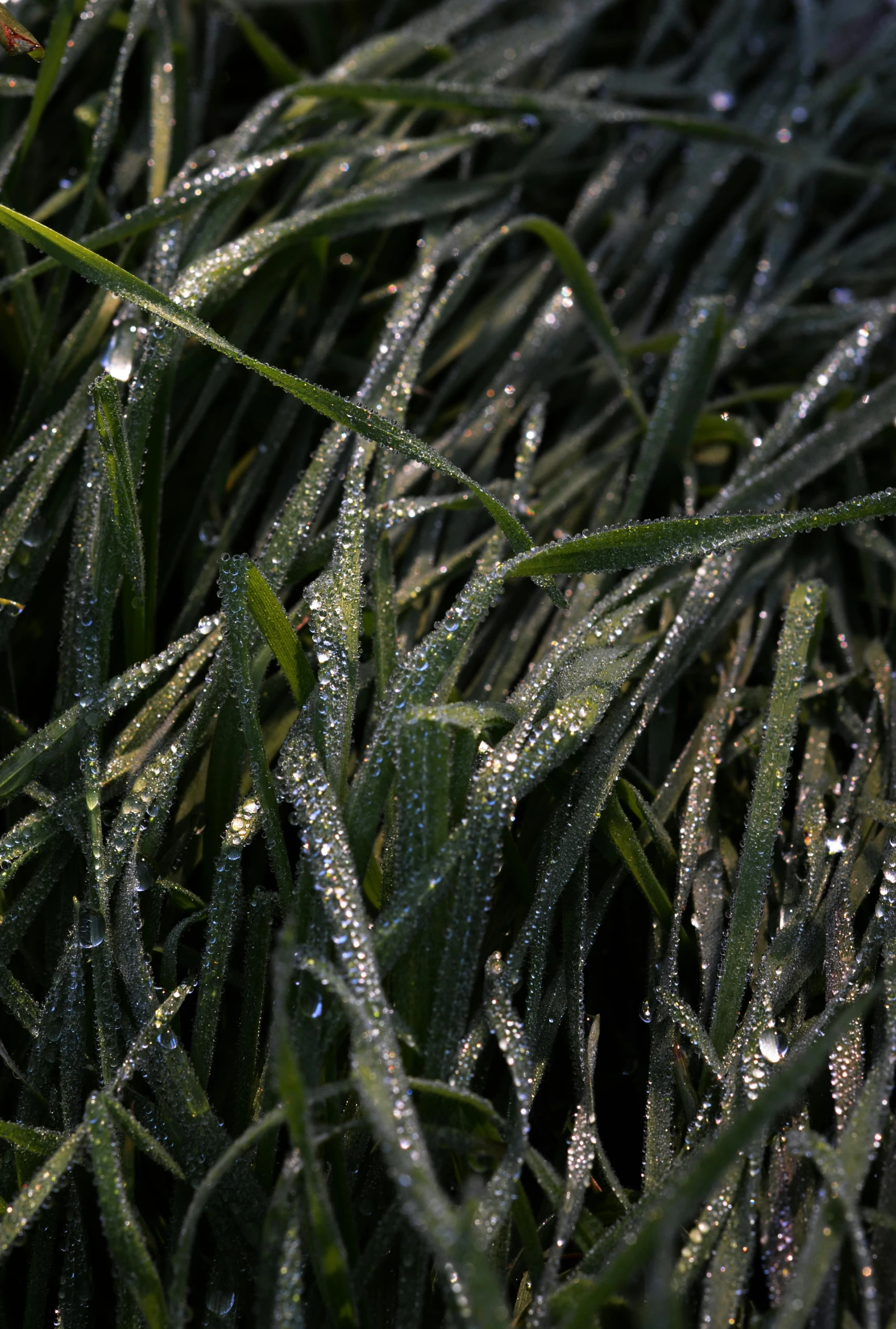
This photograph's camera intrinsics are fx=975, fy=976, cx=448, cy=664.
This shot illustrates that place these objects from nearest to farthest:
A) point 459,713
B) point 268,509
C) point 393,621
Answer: point 459,713 < point 393,621 < point 268,509

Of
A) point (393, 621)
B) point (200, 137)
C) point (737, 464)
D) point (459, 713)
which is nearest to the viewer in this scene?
point (459, 713)

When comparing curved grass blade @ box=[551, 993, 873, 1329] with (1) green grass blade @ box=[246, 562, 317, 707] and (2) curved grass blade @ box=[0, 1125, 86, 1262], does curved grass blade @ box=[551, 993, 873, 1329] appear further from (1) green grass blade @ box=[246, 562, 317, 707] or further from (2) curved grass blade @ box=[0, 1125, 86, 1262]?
(1) green grass blade @ box=[246, 562, 317, 707]

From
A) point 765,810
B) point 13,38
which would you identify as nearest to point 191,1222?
point 765,810

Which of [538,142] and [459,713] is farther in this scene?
[538,142]

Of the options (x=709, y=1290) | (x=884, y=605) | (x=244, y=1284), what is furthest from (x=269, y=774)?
(x=884, y=605)

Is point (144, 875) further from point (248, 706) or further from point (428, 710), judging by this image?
point (428, 710)

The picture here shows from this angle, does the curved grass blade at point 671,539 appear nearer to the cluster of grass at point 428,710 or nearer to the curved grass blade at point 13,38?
the cluster of grass at point 428,710

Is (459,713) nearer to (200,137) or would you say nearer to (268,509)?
(268,509)

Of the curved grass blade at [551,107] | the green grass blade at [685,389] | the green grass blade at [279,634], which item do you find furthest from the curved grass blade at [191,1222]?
the curved grass blade at [551,107]

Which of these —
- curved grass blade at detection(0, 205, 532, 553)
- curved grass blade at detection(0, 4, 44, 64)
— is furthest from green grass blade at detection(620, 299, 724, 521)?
curved grass blade at detection(0, 4, 44, 64)
